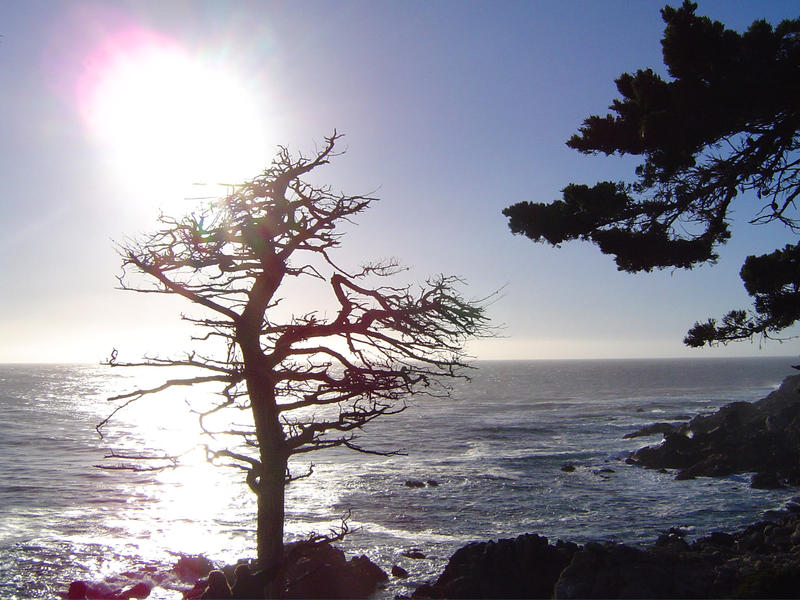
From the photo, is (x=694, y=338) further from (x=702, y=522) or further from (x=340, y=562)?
(x=702, y=522)

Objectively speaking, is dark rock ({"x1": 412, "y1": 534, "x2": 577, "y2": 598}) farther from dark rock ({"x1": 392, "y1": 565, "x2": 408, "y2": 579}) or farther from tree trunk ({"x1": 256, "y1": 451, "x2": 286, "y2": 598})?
tree trunk ({"x1": 256, "y1": 451, "x2": 286, "y2": 598})

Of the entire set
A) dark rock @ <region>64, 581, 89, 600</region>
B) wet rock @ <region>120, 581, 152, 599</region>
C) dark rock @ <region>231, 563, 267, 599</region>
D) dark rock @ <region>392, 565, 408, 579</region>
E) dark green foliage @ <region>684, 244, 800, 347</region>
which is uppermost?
dark green foliage @ <region>684, 244, 800, 347</region>

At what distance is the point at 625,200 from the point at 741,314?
297 centimetres

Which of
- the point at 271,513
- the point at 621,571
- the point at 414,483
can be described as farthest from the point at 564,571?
the point at 414,483

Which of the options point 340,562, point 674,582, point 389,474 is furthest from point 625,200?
point 389,474

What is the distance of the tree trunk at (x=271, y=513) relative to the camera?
6.14m

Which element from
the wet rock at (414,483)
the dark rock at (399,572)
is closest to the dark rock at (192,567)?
the dark rock at (399,572)

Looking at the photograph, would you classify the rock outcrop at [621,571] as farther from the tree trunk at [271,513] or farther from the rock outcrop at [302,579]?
the tree trunk at [271,513]

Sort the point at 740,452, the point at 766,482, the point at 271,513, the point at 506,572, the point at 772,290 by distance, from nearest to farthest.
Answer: the point at 271,513
the point at 772,290
the point at 506,572
the point at 766,482
the point at 740,452

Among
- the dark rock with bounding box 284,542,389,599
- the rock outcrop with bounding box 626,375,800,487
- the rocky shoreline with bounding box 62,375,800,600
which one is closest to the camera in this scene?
the rocky shoreline with bounding box 62,375,800,600

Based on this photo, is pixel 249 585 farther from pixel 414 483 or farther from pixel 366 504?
pixel 414 483

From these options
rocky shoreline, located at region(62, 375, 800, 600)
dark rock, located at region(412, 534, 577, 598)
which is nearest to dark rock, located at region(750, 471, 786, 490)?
rocky shoreline, located at region(62, 375, 800, 600)

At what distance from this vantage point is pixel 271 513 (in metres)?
6.16

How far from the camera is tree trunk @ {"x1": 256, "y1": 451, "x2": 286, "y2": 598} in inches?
242
